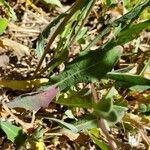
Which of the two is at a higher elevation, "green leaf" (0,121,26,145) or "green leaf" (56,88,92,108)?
"green leaf" (56,88,92,108)

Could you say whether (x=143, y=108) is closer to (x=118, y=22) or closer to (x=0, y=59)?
(x=118, y=22)

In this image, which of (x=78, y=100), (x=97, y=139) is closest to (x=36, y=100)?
(x=78, y=100)

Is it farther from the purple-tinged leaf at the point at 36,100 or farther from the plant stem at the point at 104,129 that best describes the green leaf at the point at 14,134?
the plant stem at the point at 104,129

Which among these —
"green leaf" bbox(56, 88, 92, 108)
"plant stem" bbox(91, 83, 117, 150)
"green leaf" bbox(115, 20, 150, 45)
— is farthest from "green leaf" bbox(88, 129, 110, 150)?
"green leaf" bbox(115, 20, 150, 45)

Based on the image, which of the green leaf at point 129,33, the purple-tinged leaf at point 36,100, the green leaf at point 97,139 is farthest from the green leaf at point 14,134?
the green leaf at point 129,33

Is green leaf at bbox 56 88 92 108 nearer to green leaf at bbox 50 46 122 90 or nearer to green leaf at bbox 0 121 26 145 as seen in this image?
green leaf at bbox 50 46 122 90

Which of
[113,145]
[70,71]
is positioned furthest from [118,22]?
[113,145]
